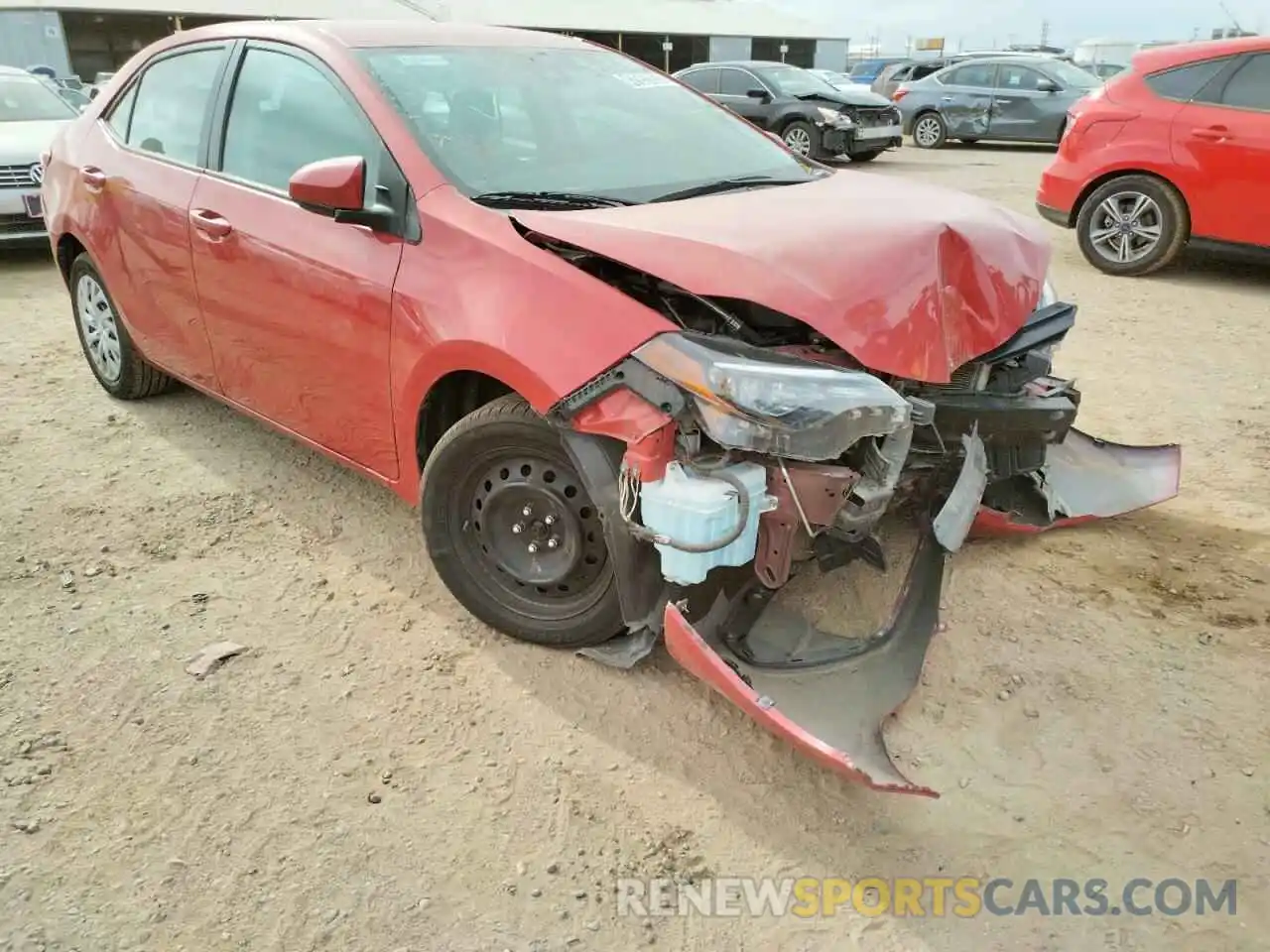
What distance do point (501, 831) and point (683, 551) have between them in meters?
0.80

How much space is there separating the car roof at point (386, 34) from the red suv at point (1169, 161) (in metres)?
5.23

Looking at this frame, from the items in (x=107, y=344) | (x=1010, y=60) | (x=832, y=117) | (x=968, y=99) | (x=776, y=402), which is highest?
(x=1010, y=60)

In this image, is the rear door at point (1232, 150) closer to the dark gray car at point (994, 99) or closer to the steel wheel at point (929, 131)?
the dark gray car at point (994, 99)

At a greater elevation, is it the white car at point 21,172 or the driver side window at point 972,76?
the driver side window at point 972,76

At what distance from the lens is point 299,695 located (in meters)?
2.80

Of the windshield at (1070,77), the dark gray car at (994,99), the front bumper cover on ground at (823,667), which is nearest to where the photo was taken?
the front bumper cover on ground at (823,667)

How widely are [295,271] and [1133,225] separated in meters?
6.71

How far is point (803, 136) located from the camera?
48.2 feet

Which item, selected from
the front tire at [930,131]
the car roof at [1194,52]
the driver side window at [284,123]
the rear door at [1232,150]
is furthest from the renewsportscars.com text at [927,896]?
the front tire at [930,131]

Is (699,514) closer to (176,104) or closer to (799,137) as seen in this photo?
(176,104)

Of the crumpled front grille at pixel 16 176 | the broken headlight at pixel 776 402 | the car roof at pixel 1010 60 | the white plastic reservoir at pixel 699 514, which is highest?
the car roof at pixel 1010 60

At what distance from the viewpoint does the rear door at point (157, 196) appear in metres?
3.77

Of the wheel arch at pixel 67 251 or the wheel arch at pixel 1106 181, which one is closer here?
the wheel arch at pixel 67 251

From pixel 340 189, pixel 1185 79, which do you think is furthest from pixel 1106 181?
pixel 340 189
